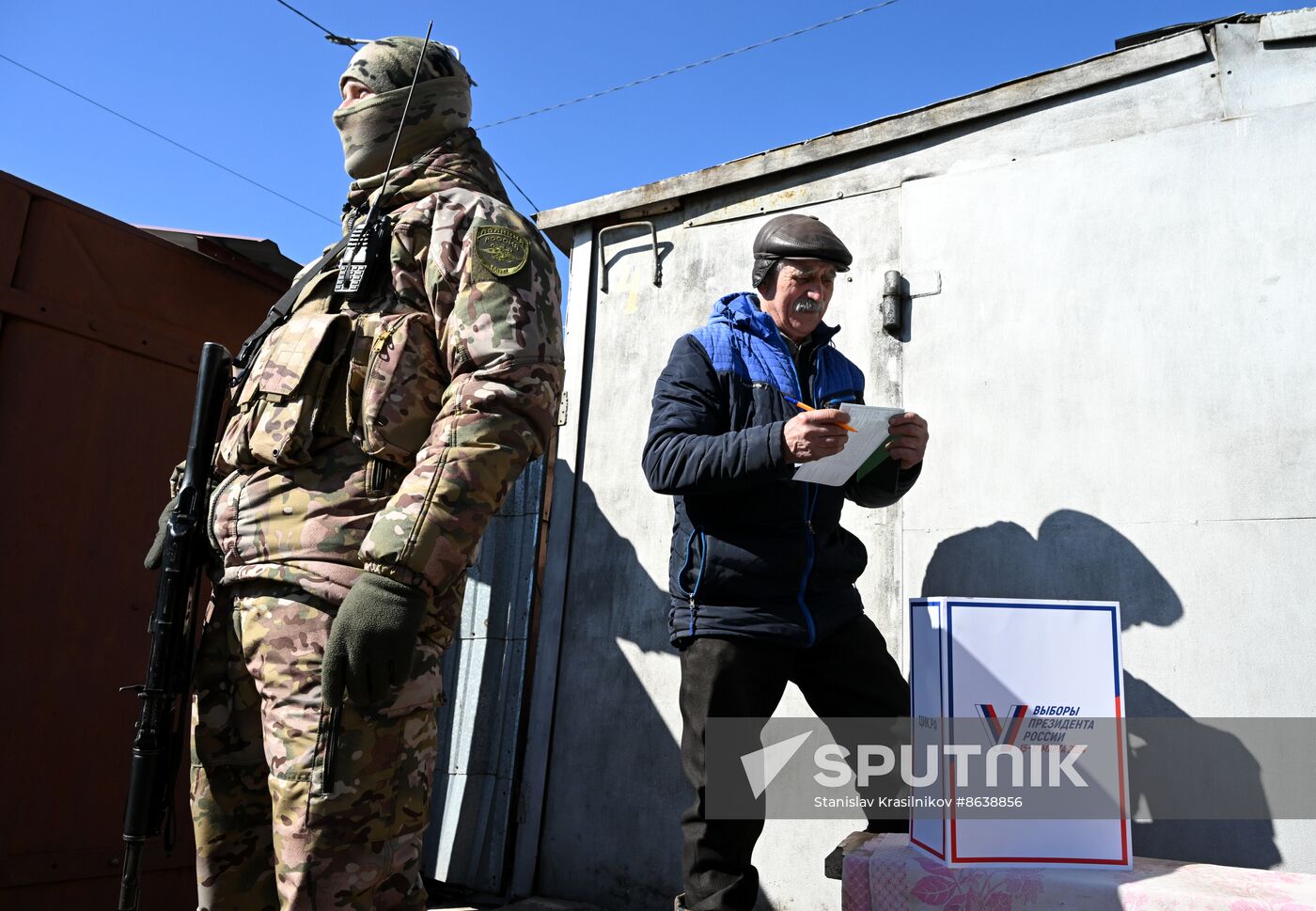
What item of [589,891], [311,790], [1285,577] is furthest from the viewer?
[589,891]

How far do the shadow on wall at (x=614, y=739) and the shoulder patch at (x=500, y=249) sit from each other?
159 centimetres

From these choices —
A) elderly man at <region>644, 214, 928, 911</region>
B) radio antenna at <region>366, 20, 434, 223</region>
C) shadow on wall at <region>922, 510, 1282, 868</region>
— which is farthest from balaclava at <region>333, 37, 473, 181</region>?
shadow on wall at <region>922, 510, 1282, 868</region>

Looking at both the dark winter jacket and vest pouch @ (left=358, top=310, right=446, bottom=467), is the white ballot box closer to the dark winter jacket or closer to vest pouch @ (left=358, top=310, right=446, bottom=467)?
the dark winter jacket

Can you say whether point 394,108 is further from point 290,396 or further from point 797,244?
point 797,244

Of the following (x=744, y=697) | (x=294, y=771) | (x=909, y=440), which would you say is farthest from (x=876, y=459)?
(x=294, y=771)

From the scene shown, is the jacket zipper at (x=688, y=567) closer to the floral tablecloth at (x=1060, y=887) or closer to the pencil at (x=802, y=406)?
the pencil at (x=802, y=406)

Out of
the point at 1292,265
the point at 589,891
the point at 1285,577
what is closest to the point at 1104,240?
the point at 1292,265

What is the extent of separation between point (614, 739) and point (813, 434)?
175 cm

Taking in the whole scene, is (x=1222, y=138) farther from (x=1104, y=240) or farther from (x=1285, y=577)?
(x=1285, y=577)

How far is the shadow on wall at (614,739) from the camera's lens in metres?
3.22

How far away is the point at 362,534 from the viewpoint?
74.3 inches

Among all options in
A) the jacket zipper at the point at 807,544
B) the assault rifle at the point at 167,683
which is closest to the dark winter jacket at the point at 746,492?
the jacket zipper at the point at 807,544

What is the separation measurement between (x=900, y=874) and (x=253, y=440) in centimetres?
165

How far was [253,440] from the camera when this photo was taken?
6.59 ft
